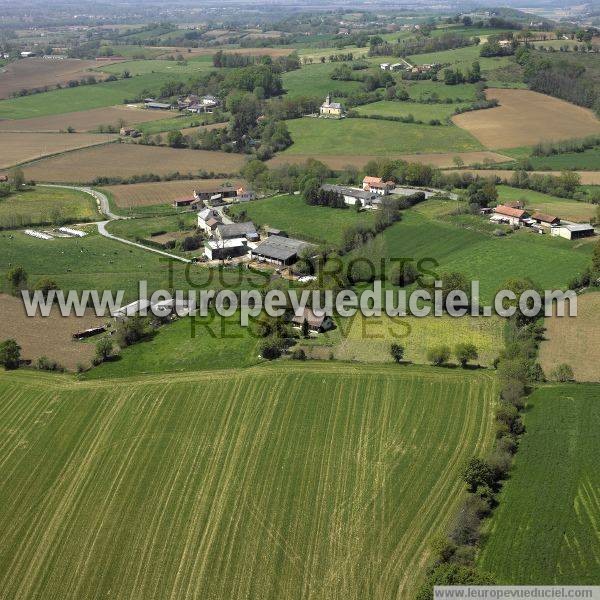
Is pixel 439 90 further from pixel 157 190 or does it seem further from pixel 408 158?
pixel 157 190

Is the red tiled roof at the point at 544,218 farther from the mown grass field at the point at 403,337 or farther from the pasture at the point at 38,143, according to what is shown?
the pasture at the point at 38,143

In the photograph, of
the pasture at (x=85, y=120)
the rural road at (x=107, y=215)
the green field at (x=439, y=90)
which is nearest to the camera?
the rural road at (x=107, y=215)

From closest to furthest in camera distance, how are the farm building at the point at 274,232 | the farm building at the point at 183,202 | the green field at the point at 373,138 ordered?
the farm building at the point at 274,232
the farm building at the point at 183,202
the green field at the point at 373,138

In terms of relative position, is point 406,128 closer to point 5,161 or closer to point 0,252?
point 5,161


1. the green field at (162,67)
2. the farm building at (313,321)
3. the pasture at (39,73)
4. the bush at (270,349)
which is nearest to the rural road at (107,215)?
the farm building at (313,321)

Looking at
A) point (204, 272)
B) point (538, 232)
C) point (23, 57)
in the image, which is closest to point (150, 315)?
point (204, 272)

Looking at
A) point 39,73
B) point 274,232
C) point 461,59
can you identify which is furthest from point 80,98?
point 274,232

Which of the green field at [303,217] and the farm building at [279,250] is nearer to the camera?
the farm building at [279,250]
